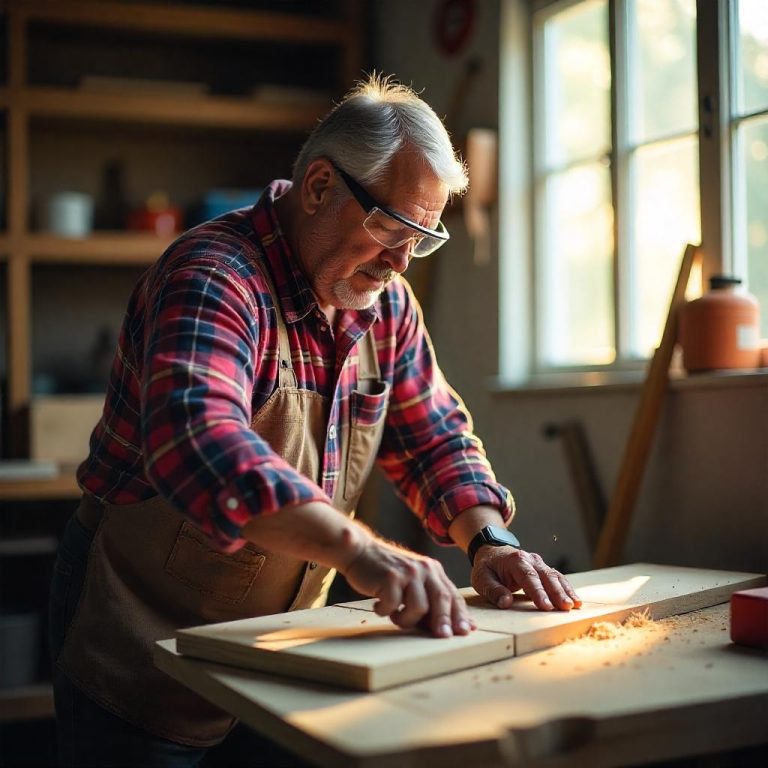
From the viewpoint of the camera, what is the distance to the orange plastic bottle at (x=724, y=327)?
199cm

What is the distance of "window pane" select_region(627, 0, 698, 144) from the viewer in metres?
2.36

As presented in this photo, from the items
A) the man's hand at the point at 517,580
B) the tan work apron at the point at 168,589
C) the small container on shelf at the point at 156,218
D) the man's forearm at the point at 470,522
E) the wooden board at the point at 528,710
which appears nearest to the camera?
the wooden board at the point at 528,710

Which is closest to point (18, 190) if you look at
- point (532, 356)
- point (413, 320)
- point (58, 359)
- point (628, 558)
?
point (58, 359)

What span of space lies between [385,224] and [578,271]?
1.39m

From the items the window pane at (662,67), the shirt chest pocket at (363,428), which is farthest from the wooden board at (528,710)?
the window pane at (662,67)

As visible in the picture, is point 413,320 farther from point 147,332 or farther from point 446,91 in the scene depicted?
point 446,91

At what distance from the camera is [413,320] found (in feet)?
5.93

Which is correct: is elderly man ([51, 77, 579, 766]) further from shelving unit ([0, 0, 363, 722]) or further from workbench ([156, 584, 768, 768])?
shelving unit ([0, 0, 363, 722])

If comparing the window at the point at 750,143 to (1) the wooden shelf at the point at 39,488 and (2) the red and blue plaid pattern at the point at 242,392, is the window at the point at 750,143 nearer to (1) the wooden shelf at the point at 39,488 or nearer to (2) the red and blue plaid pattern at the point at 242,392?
(2) the red and blue plaid pattern at the point at 242,392

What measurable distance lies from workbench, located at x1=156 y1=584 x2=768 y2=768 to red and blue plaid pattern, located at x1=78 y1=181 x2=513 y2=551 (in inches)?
8.5

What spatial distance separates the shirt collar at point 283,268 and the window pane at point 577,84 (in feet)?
4.45

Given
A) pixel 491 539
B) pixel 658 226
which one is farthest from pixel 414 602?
pixel 658 226

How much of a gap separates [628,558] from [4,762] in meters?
2.29

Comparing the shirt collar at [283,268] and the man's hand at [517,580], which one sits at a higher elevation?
the shirt collar at [283,268]
